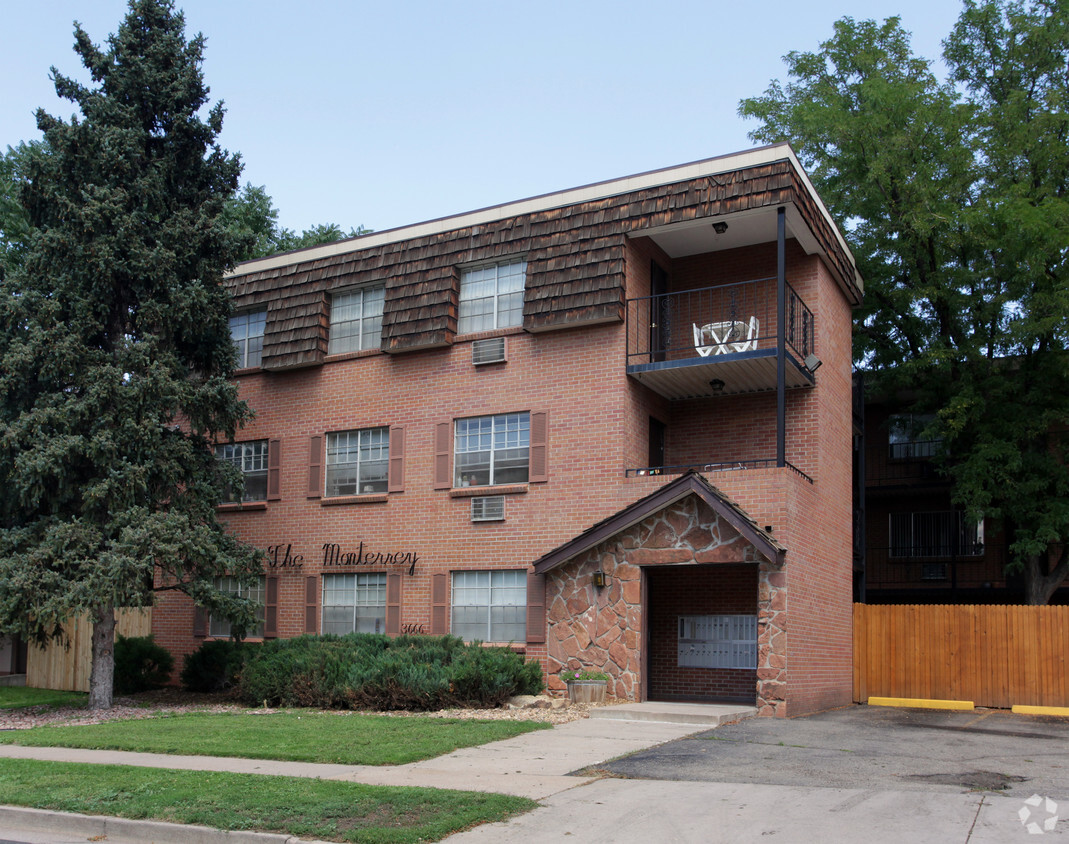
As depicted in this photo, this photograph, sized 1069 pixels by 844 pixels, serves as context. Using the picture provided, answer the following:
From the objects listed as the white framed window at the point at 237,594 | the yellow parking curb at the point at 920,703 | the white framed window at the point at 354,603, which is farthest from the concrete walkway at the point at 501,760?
the white framed window at the point at 237,594

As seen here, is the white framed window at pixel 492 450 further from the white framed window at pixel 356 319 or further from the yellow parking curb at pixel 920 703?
the yellow parking curb at pixel 920 703

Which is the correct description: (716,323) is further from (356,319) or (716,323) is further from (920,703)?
(920,703)

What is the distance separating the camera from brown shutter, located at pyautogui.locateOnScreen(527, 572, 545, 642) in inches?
736

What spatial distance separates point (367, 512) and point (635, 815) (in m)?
13.3

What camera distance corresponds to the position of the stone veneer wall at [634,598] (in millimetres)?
16547

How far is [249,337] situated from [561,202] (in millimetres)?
8193

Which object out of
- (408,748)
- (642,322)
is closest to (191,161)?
(642,322)

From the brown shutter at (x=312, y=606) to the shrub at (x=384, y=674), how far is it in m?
2.78

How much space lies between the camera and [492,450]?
66.5 feet

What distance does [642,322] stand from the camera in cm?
1970

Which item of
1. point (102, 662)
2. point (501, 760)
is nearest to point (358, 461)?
point (102, 662)

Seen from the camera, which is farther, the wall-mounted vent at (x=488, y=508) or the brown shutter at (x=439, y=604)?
the brown shutter at (x=439, y=604)

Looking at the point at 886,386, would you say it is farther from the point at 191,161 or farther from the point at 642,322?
the point at 191,161

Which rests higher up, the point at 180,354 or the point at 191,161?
the point at 191,161
